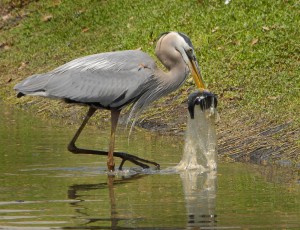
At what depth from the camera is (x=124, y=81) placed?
37.1 ft

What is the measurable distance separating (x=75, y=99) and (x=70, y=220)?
337 cm

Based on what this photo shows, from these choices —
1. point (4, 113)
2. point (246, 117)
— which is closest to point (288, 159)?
point (246, 117)

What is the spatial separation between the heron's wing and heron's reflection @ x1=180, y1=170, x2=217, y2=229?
105cm

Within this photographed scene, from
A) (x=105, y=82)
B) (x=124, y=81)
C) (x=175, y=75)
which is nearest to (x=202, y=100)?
(x=175, y=75)

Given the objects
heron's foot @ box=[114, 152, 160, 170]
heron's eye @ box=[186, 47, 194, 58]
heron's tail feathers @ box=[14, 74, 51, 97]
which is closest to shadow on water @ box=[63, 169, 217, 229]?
heron's foot @ box=[114, 152, 160, 170]

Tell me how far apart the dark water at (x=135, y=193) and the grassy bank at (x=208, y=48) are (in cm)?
77

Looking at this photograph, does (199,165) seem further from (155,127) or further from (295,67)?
(295,67)

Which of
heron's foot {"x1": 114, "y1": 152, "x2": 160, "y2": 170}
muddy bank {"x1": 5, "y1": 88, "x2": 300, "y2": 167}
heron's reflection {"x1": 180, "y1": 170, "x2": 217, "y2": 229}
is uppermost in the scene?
muddy bank {"x1": 5, "y1": 88, "x2": 300, "y2": 167}

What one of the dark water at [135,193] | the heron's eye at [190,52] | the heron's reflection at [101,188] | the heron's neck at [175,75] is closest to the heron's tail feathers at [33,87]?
the dark water at [135,193]

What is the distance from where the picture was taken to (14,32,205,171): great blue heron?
11.2 m

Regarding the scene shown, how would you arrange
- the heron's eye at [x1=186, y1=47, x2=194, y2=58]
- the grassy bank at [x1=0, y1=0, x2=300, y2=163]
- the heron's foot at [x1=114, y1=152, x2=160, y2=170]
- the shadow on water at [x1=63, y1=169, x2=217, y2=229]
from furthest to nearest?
1. the grassy bank at [x1=0, y1=0, x2=300, y2=163]
2. the heron's eye at [x1=186, y1=47, x2=194, y2=58]
3. the heron's foot at [x1=114, y1=152, x2=160, y2=170]
4. the shadow on water at [x1=63, y1=169, x2=217, y2=229]

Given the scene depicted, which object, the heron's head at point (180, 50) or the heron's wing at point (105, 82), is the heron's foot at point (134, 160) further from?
the heron's head at point (180, 50)

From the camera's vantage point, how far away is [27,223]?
7984mm

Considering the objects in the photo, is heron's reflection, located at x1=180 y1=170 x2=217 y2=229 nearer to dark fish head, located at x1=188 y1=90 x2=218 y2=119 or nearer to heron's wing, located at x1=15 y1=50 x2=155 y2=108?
dark fish head, located at x1=188 y1=90 x2=218 y2=119
